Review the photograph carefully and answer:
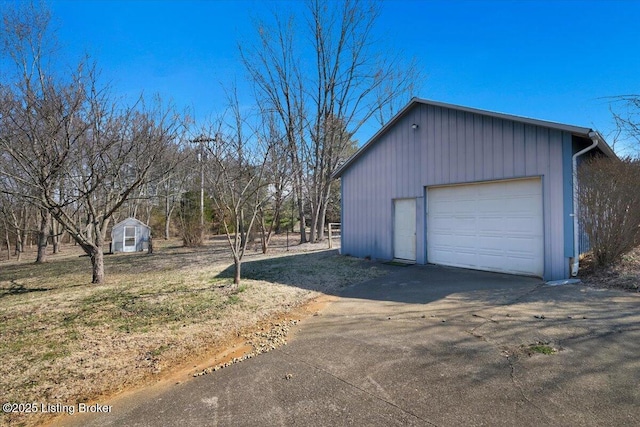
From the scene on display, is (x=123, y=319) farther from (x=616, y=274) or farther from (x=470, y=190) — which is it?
(x=616, y=274)

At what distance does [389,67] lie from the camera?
18344mm

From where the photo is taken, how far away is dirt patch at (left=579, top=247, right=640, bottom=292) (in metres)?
5.30

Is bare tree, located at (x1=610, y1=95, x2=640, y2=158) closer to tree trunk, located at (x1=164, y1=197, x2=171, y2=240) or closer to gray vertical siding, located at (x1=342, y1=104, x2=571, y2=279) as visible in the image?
gray vertical siding, located at (x1=342, y1=104, x2=571, y2=279)

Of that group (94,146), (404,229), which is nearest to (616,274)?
(404,229)

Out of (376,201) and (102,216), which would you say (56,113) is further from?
(376,201)

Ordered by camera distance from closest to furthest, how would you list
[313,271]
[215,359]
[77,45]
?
1. [215,359]
2. [77,45]
3. [313,271]

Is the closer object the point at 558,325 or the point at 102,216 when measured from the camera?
the point at 558,325

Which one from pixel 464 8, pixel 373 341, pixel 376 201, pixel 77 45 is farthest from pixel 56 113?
pixel 464 8

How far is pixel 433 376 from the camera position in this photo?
2.68 m

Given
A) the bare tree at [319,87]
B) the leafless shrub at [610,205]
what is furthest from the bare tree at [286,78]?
the leafless shrub at [610,205]

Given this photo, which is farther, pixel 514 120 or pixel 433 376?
pixel 514 120

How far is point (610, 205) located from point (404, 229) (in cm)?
434

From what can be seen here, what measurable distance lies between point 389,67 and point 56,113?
16741 millimetres

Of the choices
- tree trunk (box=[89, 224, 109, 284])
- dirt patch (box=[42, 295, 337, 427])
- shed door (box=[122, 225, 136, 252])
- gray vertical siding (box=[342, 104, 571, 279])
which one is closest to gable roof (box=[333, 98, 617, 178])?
gray vertical siding (box=[342, 104, 571, 279])
